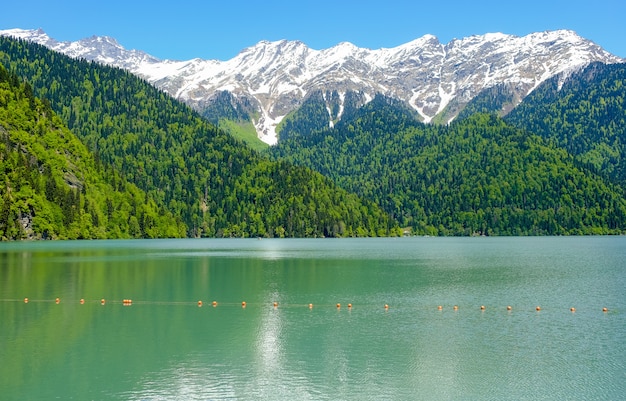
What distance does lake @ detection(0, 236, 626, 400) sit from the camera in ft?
117

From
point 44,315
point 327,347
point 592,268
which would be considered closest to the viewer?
point 327,347

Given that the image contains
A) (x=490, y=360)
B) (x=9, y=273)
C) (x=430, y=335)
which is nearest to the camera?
(x=490, y=360)

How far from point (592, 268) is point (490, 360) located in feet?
274

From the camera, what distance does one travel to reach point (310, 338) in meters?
49.8

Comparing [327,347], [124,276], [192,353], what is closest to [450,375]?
[327,347]

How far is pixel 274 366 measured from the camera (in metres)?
40.5

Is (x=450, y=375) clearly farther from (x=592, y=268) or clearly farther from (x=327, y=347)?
(x=592, y=268)

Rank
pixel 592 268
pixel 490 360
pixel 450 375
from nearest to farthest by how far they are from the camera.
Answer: pixel 450 375, pixel 490 360, pixel 592 268

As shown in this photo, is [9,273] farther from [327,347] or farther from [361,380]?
[361,380]

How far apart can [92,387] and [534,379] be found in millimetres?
26488

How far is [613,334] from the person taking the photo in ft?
169

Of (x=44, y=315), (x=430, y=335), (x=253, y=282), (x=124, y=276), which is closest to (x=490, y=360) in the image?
(x=430, y=335)

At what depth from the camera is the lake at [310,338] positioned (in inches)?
1409

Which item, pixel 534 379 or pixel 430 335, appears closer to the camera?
pixel 534 379
